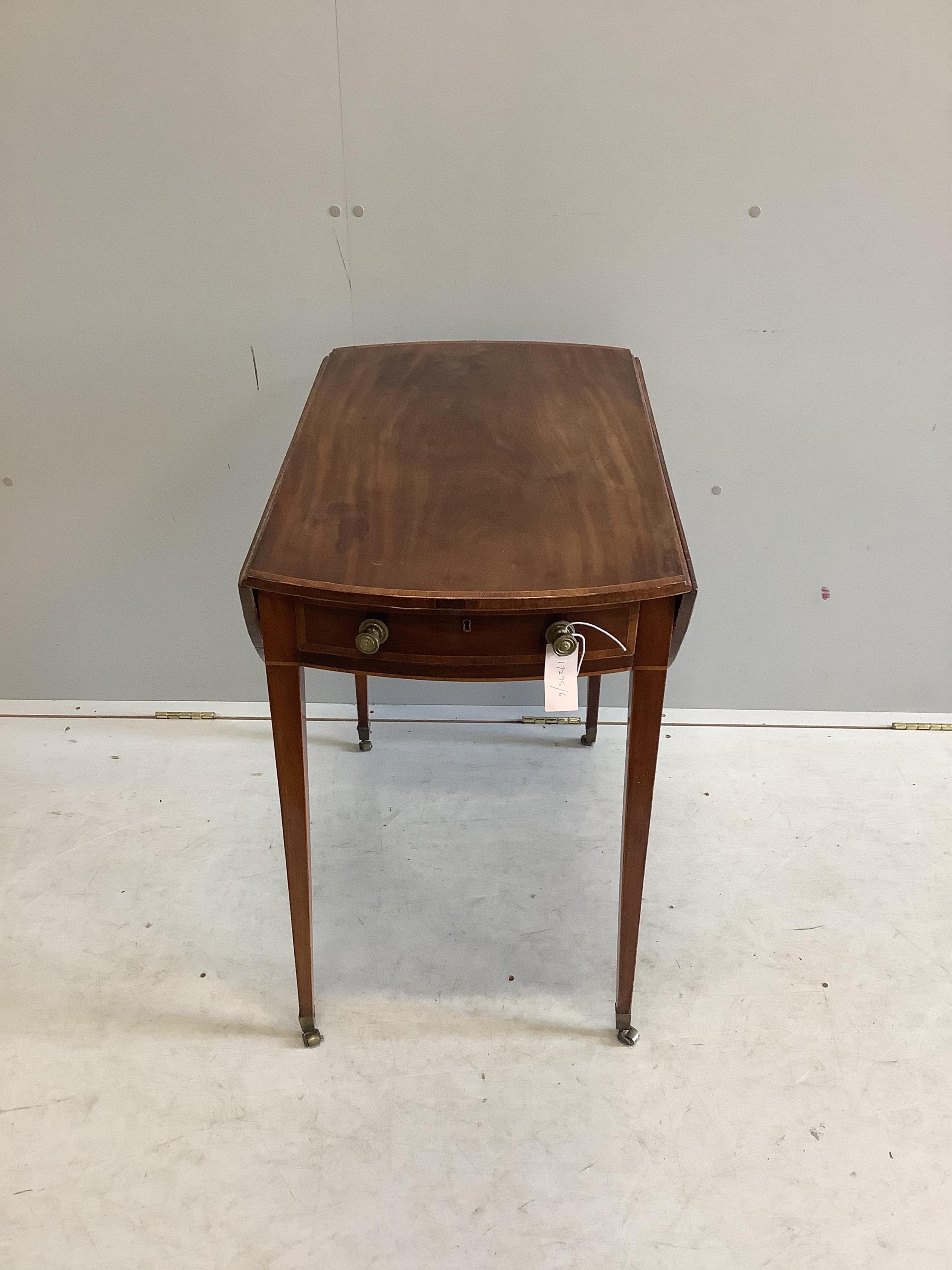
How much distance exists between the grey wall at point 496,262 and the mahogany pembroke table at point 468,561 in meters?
0.35

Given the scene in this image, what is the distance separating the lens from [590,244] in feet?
4.96

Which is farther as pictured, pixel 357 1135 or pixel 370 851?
pixel 370 851

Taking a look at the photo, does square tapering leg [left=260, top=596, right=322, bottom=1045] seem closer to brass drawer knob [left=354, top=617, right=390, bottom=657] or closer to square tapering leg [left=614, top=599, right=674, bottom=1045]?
brass drawer knob [left=354, top=617, right=390, bottom=657]

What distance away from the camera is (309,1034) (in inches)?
50.3

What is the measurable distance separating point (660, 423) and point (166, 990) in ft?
3.85

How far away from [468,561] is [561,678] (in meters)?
0.16

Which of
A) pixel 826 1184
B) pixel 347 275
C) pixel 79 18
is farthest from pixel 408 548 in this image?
pixel 79 18

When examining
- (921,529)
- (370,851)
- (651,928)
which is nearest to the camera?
(651,928)

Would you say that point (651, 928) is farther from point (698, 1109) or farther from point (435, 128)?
point (435, 128)

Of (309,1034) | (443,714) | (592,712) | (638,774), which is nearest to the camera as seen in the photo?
(638,774)

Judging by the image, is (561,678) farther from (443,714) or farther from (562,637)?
(443,714)

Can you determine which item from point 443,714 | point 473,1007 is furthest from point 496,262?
point 473,1007

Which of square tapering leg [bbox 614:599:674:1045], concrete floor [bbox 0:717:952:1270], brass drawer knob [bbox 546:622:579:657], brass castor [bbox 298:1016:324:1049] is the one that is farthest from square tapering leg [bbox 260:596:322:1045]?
square tapering leg [bbox 614:599:674:1045]

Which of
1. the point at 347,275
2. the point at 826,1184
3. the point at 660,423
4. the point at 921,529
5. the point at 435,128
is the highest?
the point at 435,128
